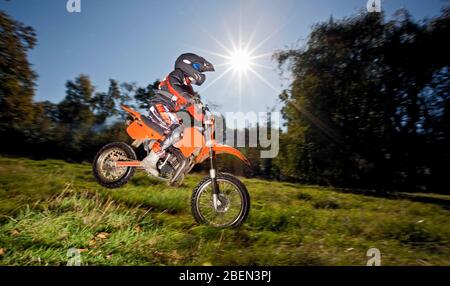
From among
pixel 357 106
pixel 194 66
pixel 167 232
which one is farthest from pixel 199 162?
pixel 357 106

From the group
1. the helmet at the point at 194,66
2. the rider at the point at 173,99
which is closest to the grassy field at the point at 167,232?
the rider at the point at 173,99

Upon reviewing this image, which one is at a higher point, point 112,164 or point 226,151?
point 226,151

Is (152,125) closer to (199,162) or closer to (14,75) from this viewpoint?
(199,162)

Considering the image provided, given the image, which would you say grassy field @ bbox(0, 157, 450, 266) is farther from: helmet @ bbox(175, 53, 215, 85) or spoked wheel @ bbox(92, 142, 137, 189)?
helmet @ bbox(175, 53, 215, 85)

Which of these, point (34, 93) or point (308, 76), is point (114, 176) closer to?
point (34, 93)

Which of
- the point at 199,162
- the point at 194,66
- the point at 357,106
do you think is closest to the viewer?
the point at 194,66

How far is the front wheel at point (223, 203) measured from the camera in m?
4.19

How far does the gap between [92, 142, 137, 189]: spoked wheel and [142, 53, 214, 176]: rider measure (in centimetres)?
57

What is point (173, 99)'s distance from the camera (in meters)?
4.43

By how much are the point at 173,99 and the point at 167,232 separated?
81.2 inches

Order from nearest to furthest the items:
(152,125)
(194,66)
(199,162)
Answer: (194,66) → (199,162) → (152,125)

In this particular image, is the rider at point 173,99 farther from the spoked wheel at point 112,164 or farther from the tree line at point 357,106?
the tree line at point 357,106

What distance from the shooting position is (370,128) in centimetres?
1215

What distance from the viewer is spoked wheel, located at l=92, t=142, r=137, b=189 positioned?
16.5ft
